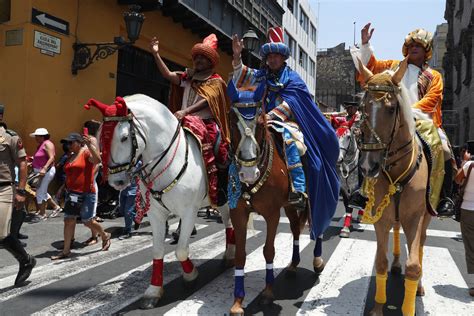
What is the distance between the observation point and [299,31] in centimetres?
3531

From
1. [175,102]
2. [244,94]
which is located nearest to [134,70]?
[175,102]

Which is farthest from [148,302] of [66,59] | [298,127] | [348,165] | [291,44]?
[291,44]

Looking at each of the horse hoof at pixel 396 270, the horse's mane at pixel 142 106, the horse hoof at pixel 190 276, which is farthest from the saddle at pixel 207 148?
the horse hoof at pixel 396 270

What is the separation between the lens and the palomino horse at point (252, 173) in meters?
3.73

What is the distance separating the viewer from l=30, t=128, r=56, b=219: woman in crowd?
28.4 feet

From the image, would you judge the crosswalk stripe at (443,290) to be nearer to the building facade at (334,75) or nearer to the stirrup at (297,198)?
the stirrup at (297,198)

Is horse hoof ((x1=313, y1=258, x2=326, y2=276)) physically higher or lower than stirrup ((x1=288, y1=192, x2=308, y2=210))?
lower

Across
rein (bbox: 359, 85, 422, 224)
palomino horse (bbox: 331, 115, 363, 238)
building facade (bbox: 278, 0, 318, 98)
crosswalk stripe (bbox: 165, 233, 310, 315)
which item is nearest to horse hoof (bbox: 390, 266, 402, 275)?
crosswalk stripe (bbox: 165, 233, 310, 315)

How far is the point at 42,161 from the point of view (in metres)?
8.75

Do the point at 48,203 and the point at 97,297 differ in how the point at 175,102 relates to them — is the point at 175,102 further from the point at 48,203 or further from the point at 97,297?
the point at 48,203

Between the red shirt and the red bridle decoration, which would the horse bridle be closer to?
the red bridle decoration

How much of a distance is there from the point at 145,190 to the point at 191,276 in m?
1.22

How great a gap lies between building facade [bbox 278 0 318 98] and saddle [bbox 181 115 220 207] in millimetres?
25756

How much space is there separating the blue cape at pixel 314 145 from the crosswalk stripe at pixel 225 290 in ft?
3.42
